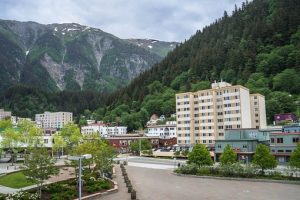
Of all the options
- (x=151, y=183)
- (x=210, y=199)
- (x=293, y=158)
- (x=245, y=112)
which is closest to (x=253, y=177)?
(x=293, y=158)

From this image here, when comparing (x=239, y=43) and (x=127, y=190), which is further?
(x=239, y=43)

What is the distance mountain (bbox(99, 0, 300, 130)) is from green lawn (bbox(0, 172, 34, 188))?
8921 cm

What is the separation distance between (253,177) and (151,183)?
14093 mm

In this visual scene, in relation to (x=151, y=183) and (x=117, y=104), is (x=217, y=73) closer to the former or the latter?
(x=117, y=104)

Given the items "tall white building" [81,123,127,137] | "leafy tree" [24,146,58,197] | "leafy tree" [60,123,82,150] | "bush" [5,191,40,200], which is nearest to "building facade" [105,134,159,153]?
"tall white building" [81,123,127,137]

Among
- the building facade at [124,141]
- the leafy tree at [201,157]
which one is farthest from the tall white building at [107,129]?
the leafy tree at [201,157]

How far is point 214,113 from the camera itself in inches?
3846

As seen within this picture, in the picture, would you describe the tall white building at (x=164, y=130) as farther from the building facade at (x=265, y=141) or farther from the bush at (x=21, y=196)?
the bush at (x=21, y=196)

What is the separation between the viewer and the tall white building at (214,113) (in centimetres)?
9362

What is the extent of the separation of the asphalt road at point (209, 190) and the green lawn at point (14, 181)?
1381cm

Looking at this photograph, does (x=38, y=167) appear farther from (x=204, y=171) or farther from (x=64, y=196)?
(x=204, y=171)

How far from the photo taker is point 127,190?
4116 cm

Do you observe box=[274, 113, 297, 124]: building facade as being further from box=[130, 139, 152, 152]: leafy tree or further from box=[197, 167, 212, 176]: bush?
box=[197, 167, 212, 176]: bush

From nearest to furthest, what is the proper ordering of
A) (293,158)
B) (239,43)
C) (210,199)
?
1. (210,199)
2. (293,158)
3. (239,43)
